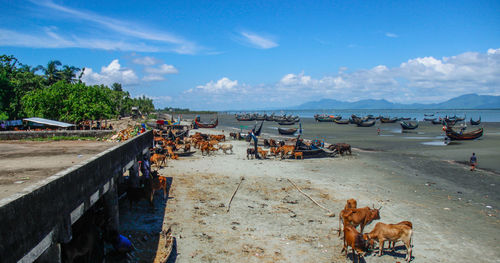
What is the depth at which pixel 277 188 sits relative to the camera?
53.2 ft

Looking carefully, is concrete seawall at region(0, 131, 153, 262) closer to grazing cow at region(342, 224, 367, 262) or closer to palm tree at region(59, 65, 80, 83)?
grazing cow at region(342, 224, 367, 262)

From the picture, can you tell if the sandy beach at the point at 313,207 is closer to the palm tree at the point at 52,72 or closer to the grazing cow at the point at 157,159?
the grazing cow at the point at 157,159

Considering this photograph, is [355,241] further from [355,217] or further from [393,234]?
[355,217]

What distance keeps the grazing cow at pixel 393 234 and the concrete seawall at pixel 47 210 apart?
716 cm

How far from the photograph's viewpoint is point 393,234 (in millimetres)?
8742

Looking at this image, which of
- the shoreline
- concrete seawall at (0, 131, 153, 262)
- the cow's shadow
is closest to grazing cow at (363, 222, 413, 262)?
the cow's shadow

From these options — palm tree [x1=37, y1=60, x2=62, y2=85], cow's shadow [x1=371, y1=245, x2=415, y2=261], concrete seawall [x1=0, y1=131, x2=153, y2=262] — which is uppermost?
palm tree [x1=37, y1=60, x2=62, y2=85]

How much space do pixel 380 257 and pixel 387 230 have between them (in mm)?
827

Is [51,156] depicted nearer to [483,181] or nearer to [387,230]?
[387,230]

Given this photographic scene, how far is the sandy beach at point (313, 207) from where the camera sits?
9266mm

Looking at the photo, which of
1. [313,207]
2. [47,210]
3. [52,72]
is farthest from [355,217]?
[52,72]

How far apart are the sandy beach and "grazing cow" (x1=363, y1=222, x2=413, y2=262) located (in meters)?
0.46

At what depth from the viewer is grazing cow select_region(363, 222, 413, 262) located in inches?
339

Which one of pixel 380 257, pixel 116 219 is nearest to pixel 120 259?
pixel 116 219
